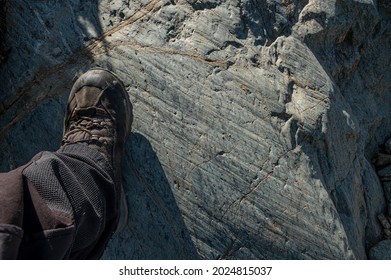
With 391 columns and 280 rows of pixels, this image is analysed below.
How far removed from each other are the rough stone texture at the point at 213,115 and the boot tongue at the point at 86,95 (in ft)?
0.73

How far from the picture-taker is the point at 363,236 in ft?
13.4

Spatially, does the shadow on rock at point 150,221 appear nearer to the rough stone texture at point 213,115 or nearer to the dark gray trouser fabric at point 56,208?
the rough stone texture at point 213,115

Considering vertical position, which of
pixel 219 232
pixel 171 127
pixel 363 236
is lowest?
pixel 363 236

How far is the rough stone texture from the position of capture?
3676 millimetres

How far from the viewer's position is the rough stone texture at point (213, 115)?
3.68m

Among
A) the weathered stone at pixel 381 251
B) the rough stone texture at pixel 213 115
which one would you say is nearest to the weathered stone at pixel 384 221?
the weathered stone at pixel 381 251

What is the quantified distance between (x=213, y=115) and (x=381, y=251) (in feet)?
6.06

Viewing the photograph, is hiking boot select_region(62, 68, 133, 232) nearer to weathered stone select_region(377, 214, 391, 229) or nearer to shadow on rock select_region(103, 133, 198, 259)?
shadow on rock select_region(103, 133, 198, 259)

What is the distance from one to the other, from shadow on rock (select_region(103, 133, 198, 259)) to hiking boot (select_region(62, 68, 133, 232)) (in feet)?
0.71

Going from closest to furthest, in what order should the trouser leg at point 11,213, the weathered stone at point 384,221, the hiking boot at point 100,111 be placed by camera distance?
the trouser leg at point 11,213 → the hiking boot at point 100,111 → the weathered stone at point 384,221

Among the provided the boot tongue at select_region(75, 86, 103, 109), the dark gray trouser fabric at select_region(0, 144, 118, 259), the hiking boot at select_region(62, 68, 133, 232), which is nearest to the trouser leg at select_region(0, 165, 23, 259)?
the dark gray trouser fabric at select_region(0, 144, 118, 259)

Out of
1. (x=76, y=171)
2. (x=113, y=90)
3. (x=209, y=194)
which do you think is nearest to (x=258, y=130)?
(x=209, y=194)

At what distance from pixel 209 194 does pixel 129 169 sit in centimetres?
66
